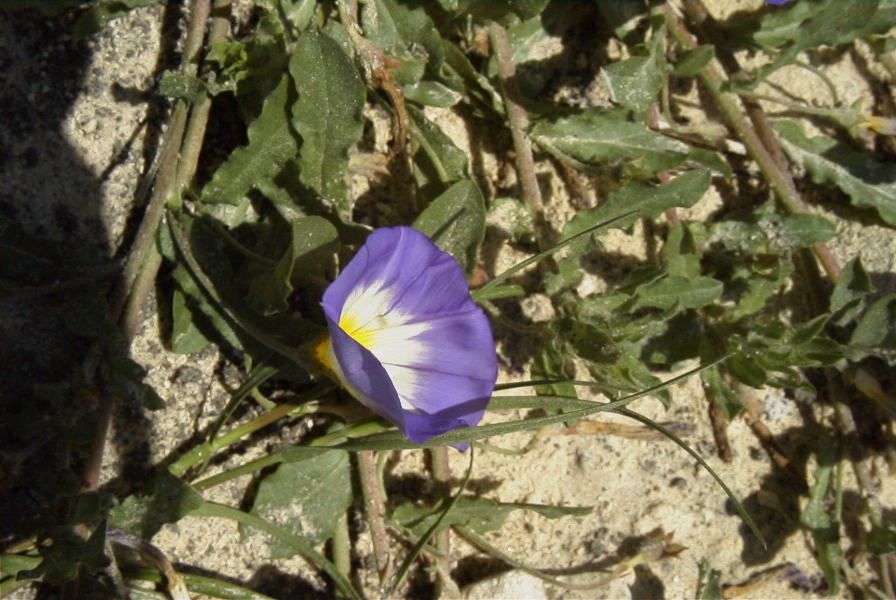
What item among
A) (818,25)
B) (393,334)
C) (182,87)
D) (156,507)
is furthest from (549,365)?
(818,25)

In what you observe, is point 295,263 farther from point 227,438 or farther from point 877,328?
point 877,328

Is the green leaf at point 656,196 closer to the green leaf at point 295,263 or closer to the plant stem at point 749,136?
the plant stem at point 749,136

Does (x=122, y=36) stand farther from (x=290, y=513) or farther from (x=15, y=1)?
(x=290, y=513)

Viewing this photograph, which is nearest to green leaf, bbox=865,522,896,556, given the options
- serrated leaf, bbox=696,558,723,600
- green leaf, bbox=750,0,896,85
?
serrated leaf, bbox=696,558,723,600

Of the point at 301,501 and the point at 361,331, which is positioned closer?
the point at 361,331

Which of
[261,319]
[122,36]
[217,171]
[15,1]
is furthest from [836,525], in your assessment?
[15,1]
